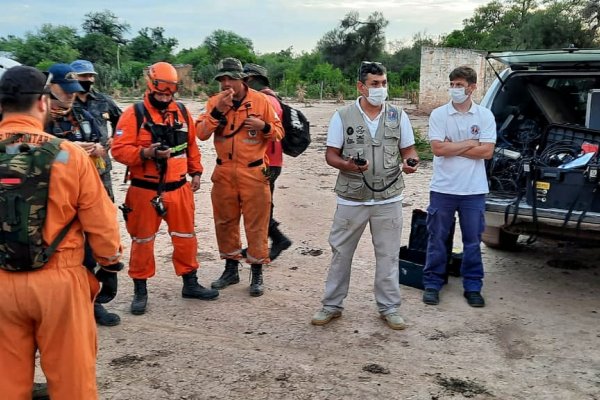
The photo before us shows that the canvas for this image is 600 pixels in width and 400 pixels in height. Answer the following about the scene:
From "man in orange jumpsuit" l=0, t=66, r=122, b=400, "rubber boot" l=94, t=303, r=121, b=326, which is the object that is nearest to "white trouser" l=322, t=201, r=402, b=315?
"rubber boot" l=94, t=303, r=121, b=326

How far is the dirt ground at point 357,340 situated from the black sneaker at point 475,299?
0.06 metres

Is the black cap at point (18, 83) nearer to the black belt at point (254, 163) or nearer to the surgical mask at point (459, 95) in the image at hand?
the black belt at point (254, 163)

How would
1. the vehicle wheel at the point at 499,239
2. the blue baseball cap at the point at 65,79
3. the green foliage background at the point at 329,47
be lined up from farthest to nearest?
1. the green foliage background at the point at 329,47
2. the vehicle wheel at the point at 499,239
3. the blue baseball cap at the point at 65,79

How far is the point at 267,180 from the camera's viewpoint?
5.09 m

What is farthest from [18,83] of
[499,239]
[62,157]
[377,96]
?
[499,239]

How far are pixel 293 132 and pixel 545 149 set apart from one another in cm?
229

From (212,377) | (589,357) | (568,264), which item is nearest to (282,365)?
(212,377)

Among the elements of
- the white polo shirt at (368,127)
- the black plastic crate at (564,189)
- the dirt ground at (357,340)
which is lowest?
the dirt ground at (357,340)

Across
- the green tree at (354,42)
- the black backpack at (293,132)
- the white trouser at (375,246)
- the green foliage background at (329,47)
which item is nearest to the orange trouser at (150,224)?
the white trouser at (375,246)

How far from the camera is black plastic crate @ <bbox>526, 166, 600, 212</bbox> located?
4652 mm

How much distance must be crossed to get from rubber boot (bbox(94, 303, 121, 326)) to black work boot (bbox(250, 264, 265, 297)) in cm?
113

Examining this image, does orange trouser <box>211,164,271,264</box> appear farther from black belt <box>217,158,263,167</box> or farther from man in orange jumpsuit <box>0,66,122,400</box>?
man in orange jumpsuit <box>0,66,122,400</box>

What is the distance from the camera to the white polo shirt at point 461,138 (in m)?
4.69

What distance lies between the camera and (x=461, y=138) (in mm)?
4746
